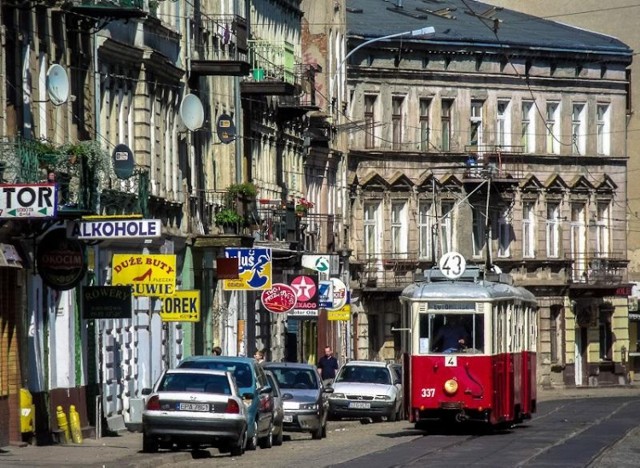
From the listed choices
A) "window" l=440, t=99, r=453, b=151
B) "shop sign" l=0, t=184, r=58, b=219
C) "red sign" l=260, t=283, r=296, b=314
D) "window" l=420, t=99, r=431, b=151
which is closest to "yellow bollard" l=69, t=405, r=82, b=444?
"shop sign" l=0, t=184, r=58, b=219

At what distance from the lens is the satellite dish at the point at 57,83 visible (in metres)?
33.5

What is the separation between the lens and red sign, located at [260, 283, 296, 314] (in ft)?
154

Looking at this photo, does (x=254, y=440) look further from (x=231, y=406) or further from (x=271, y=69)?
(x=271, y=69)

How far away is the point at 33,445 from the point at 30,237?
3146mm

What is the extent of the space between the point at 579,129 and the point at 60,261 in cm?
5173

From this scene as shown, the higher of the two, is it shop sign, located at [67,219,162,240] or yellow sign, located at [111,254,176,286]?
shop sign, located at [67,219,162,240]

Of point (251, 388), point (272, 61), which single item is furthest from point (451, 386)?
point (272, 61)

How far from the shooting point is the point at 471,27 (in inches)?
3127

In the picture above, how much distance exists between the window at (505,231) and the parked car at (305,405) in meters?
40.1

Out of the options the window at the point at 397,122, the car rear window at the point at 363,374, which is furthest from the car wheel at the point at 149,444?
the window at the point at 397,122

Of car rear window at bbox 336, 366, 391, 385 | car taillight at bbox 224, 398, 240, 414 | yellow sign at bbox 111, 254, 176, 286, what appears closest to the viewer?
car taillight at bbox 224, 398, 240, 414

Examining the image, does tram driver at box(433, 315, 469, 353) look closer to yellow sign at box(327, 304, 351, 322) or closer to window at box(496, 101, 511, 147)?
yellow sign at box(327, 304, 351, 322)

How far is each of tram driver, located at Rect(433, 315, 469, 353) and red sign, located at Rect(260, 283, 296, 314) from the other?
9971mm

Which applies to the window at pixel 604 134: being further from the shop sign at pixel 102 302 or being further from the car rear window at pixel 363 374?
the shop sign at pixel 102 302
